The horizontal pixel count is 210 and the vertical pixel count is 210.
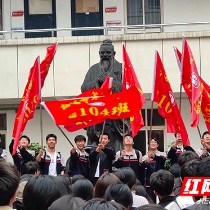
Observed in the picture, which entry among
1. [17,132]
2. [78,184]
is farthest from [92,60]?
[78,184]

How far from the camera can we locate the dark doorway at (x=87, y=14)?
18.2m

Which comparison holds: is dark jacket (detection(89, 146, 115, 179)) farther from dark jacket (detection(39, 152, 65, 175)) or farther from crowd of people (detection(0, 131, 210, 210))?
dark jacket (detection(39, 152, 65, 175))

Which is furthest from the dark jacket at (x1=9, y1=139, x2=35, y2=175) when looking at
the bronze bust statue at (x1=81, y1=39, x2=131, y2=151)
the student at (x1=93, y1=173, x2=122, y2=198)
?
the student at (x1=93, y1=173, x2=122, y2=198)

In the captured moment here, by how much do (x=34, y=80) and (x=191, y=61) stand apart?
2.51 metres

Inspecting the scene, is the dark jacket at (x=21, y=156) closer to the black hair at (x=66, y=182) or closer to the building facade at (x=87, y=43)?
the black hair at (x=66, y=182)

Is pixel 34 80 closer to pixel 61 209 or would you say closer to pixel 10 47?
pixel 61 209

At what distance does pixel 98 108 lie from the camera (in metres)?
8.51

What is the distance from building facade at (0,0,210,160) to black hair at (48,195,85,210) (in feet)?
39.8

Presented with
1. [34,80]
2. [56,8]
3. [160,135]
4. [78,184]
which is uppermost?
[56,8]

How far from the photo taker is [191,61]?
30.5 ft

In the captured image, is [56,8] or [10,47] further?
[56,8]

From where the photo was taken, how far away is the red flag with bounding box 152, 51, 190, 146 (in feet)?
29.4

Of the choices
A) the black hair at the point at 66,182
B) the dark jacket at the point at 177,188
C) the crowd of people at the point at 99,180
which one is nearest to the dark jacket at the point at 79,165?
the crowd of people at the point at 99,180

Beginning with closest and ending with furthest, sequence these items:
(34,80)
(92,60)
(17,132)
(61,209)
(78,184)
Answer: (61,209), (78,184), (17,132), (34,80), (92,60)
